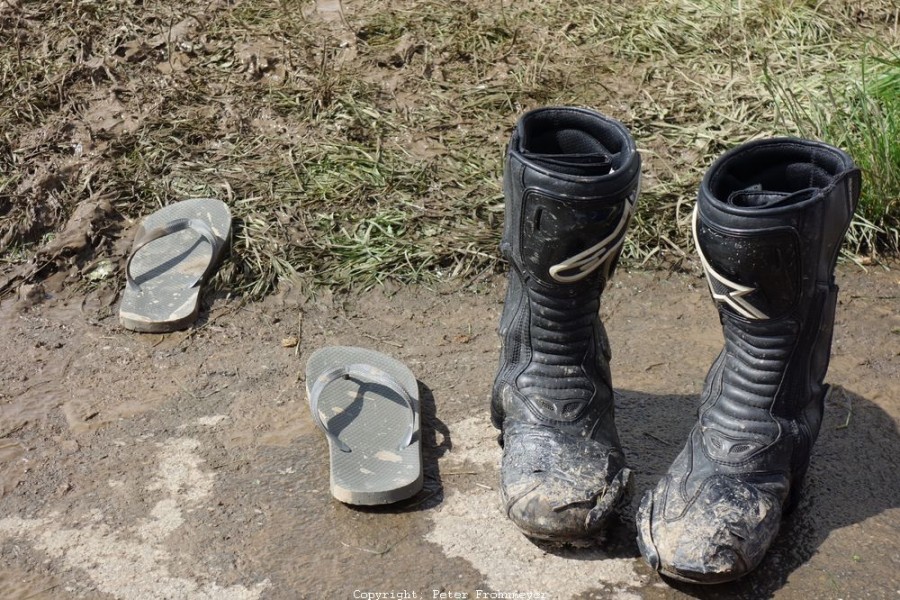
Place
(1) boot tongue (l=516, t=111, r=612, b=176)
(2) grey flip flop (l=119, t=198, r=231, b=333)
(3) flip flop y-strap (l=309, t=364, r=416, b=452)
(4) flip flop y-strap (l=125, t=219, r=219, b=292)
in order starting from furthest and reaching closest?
(4) flip flop y-strap (l=125, t=219, r=219, b=292) → (2) grey flip flop (l=119, t=198, r=231, b=333) → (3) flip flop y-strap (l=309, t=364, r=416, b=452) → (1) boot tongue (l=516, t=111, r=612, b=176)

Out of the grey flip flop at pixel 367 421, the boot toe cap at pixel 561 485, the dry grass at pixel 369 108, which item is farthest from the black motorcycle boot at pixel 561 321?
the dry grass at pixel 369 108

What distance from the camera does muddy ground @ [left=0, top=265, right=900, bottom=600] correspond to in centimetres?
207

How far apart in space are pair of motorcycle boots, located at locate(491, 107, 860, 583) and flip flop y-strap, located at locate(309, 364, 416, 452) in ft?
1.15

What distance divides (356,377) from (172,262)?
3.32 feet

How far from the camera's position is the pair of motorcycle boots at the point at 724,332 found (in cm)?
192

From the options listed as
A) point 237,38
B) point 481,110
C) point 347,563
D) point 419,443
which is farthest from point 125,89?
point 347,563

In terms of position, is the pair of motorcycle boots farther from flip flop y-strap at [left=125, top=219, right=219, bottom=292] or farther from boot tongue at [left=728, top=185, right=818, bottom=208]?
flip flop y-strap at [left=125, top=219, right=219, bottom=292]

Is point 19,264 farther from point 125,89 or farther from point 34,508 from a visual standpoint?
point 34,508

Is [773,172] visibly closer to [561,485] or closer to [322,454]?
[561,485]

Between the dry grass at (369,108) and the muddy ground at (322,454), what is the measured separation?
0.86 ft

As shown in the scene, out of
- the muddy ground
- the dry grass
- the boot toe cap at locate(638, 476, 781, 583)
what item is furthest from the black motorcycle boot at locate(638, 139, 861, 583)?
the dry grass

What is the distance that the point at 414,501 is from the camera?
90.2 inches

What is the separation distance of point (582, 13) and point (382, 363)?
2439 millimetres

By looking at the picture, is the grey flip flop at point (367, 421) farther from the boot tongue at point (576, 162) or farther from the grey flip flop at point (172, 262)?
the boot tongue at point (576, 162)
